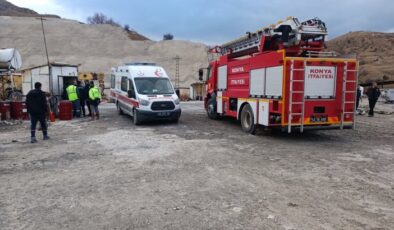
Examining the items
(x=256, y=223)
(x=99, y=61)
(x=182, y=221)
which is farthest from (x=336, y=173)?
(x=99, y=61)

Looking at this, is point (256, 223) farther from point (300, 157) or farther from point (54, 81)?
point (54, 81)

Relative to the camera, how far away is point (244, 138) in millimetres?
10867

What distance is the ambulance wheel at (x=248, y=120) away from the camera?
37.6 feet

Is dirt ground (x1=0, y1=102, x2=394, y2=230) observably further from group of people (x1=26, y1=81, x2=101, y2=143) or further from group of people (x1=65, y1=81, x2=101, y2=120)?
group of people (x1=65, y1=81, x2=101, y2=120)

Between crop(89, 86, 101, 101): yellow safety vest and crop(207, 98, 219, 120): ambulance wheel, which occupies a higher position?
crop(89, 86, 101, 101): yellow safety vest

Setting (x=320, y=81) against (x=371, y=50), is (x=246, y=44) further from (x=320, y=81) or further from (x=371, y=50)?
(x=371, y=50)

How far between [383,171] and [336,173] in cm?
106

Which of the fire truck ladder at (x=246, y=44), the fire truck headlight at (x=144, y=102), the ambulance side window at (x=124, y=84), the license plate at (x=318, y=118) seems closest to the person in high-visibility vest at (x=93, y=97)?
the ambulance side window at (x=124, y=84)

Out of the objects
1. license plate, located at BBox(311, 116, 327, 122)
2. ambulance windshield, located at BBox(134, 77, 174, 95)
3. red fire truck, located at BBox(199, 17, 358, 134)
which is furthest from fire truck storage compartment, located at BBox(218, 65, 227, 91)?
license plate, located at BBox(311, 116, 327, 122)

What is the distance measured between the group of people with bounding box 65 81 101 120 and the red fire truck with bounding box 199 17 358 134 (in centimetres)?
741

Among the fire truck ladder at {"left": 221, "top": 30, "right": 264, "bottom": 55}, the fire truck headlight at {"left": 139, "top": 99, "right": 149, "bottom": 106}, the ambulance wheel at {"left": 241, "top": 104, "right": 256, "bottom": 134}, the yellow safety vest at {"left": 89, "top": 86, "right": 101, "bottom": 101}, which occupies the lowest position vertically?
the ambulance wheel at {"left": 241, "top": 104, "right": 256, "bottom": 134}

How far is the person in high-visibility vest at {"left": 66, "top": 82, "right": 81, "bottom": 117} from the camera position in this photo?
53.4 feet

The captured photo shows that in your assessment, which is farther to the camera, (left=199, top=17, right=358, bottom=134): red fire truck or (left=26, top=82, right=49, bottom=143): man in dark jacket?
(left=26, top=82, right=49, bottom=143): man in dark jacket

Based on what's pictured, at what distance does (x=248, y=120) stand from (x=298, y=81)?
2739 millimetres
